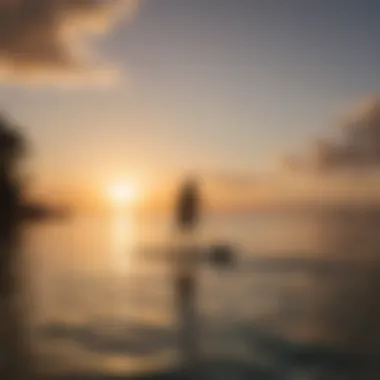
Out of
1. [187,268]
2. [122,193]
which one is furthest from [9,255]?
[187,268]

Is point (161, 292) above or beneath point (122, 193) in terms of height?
beneath

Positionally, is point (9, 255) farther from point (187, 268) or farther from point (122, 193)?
point (187, 268)

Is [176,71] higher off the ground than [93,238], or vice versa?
[176,71]

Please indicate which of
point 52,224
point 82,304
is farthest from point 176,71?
point 82,304

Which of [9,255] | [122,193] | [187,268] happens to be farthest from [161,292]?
[9,255]

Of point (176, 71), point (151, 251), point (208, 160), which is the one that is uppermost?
point (176, 71)

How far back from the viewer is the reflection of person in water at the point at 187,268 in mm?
1298

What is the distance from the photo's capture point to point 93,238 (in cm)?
130

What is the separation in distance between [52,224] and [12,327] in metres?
0.23

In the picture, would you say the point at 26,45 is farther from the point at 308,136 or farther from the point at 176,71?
the point at 308,136

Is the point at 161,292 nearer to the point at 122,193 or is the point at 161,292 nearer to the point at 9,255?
the point at 122,193

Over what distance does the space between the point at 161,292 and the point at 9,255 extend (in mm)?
331

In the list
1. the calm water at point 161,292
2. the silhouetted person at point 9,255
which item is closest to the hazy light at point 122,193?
the calm water at point 161,292

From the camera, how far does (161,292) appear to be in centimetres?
131
